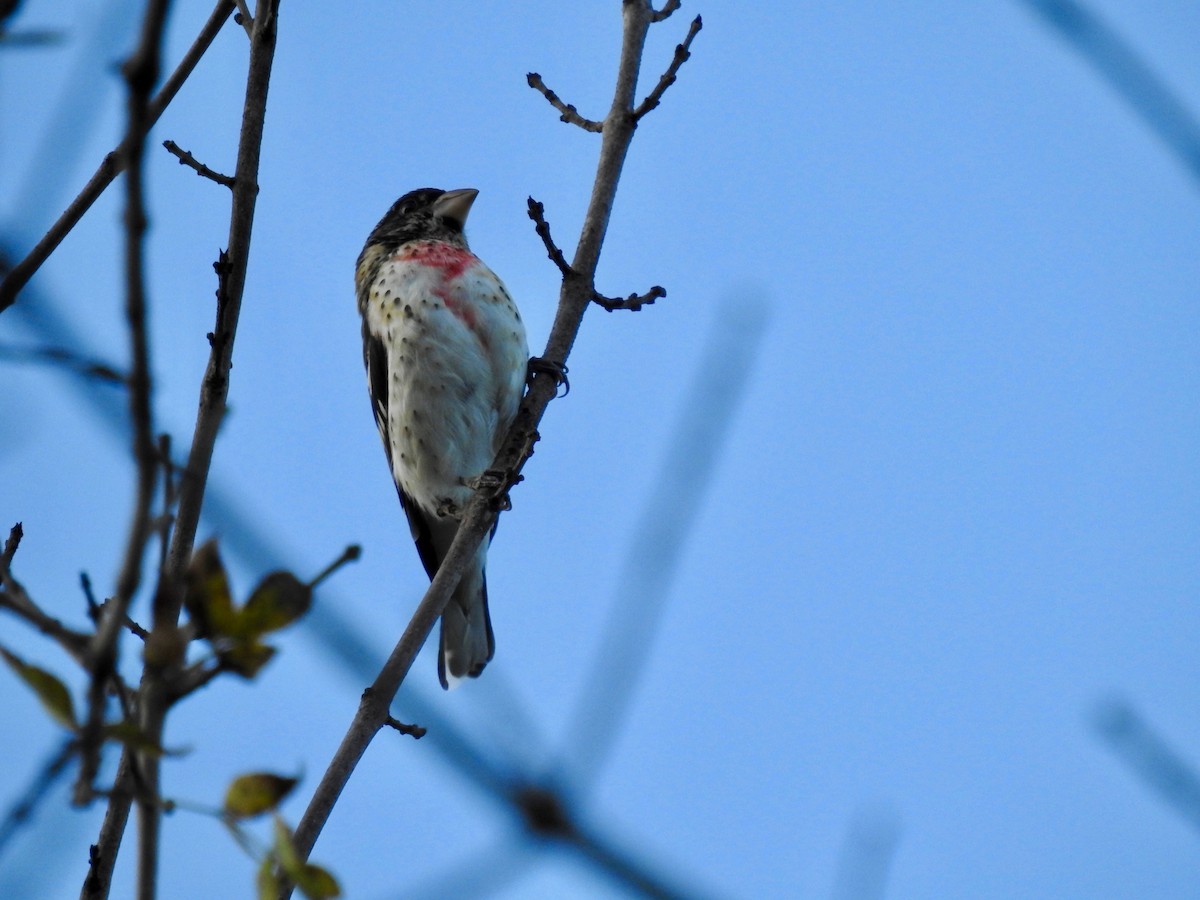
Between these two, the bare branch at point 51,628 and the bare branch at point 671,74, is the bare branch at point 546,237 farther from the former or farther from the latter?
the bare branch at point 51,628

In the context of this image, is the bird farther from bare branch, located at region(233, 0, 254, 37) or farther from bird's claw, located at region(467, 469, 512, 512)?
bare branch, located at region(233, 0, 254, 37)

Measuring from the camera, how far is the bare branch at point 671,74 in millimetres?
4395

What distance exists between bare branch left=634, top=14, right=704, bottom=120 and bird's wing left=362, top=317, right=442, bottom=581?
2.90 metres

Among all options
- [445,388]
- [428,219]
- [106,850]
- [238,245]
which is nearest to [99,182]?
[238,245]

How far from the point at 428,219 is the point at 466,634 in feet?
8.45

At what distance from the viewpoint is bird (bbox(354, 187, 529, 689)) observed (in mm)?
6582

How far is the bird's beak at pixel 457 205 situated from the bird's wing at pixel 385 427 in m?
1.08

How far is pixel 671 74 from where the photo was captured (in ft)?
14.7

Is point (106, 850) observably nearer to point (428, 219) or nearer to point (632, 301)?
point (632, 301)

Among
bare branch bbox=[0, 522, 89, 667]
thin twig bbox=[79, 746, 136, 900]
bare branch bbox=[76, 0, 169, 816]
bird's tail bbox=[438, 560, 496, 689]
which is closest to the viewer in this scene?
bare branch bbox=[76, 0, 169, 816]

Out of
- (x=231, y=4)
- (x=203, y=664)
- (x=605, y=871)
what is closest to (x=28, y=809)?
(x=203, y=664)

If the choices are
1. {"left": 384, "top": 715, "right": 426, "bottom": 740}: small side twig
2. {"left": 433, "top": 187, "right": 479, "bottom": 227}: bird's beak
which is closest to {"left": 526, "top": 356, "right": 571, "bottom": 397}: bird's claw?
{"left": 384, "top": 715, "right": 426, "bottom": 740}: small side twig

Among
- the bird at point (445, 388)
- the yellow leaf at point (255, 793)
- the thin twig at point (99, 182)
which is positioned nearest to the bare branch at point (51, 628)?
the yellow leaf at point (255, 793)

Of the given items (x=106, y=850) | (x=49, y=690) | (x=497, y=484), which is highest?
(x=49, y=690)
